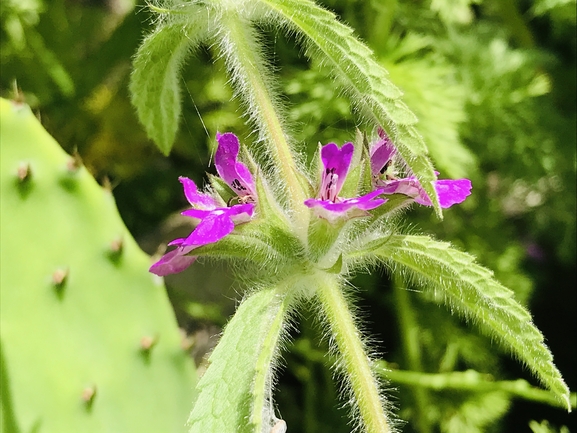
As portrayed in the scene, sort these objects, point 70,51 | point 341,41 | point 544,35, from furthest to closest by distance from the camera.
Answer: point 544,35, point 70,51, point 341,41

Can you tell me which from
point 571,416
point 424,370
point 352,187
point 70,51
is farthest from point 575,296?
point 70,51

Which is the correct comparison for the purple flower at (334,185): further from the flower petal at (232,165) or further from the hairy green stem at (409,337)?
the hairy green stem at (409,337)

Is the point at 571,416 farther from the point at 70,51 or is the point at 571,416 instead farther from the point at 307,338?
the point at 70,51

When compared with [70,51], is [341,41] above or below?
above

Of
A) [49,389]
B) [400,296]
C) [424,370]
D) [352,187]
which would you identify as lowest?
[424,370]

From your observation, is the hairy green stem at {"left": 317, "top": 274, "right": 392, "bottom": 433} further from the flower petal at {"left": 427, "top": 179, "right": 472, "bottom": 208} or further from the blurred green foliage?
the blurred green foliage

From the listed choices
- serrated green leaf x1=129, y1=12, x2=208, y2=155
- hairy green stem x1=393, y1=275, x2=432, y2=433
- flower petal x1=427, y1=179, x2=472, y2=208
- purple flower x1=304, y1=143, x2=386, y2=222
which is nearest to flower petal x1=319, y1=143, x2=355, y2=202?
purple flower x1=304, y1=143, x2=386, y2=222

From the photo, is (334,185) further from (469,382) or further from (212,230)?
(469,382)

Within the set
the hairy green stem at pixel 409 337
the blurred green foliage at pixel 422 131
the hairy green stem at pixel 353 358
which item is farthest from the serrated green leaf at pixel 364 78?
the hairy green stem at pixel 409 337
